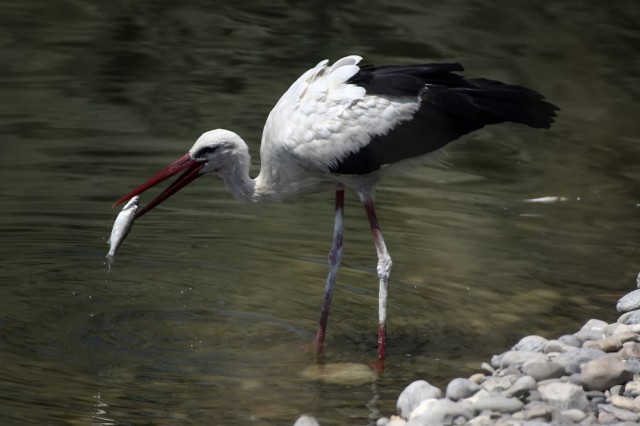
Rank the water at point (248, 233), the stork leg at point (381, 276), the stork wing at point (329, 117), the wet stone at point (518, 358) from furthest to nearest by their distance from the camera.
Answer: the stork wing at point (329, 117)
the stork leg at point (381, 276)
the water at point (248, 233)
the wet stone at point (518, 358)

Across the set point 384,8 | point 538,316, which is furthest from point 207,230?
point 384,8

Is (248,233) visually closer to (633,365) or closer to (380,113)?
(380,113)

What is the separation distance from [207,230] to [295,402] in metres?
3.31

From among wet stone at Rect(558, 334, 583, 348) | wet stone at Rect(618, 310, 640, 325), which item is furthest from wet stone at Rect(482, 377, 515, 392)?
wet stone at Rect(618, 310, 640, 325)

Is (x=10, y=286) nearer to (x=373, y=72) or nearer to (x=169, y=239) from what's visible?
(x=169, y=239)

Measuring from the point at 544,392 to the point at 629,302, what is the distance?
7.75 feet

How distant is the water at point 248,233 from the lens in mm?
7289

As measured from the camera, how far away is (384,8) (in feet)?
63.4

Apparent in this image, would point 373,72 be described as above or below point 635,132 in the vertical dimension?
above

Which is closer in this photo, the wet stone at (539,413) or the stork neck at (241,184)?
the wet stone at (539,413)

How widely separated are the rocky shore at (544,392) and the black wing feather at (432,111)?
1594mm

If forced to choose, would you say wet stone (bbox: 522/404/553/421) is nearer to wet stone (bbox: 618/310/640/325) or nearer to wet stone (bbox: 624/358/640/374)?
wet stone (bbox: 624/358/640/374)

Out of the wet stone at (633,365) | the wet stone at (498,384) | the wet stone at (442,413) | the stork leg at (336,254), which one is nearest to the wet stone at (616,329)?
the wet stone at (633,365)

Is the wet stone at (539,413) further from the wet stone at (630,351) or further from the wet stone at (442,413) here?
the wet stone at (630,351)
